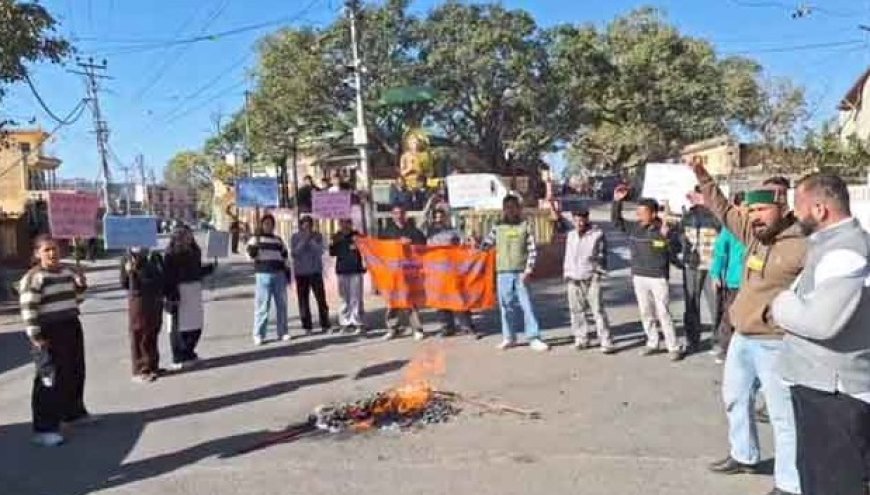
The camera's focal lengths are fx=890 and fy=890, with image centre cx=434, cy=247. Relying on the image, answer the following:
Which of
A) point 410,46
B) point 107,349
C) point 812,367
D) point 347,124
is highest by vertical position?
point 410,46

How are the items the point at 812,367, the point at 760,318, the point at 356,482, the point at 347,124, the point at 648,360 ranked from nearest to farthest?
the point at 812,367 → the point at 760,318 → the point at 356,482 → the point at 648,360 → the point at 347,124

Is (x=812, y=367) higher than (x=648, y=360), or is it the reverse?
(x=812, y=367)

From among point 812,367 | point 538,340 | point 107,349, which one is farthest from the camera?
point 107,349

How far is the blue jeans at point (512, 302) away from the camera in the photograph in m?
11.0

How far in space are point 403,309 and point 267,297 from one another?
6.34ft

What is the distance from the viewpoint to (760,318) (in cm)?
523

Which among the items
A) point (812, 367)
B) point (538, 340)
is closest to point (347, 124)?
point (538, 340)

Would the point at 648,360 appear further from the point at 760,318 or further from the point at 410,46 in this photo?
the point at 410,46

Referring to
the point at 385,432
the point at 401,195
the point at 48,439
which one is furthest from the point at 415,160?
the point at 48,439

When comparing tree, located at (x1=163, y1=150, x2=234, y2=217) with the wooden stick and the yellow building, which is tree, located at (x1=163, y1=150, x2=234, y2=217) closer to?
the yellow building

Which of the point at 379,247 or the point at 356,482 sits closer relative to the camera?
the point at 356,482

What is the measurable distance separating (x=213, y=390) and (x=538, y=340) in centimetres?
395

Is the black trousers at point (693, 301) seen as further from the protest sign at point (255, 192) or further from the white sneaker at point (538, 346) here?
the protest sign at point (255, 192)

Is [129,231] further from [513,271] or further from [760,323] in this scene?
[760,323]
